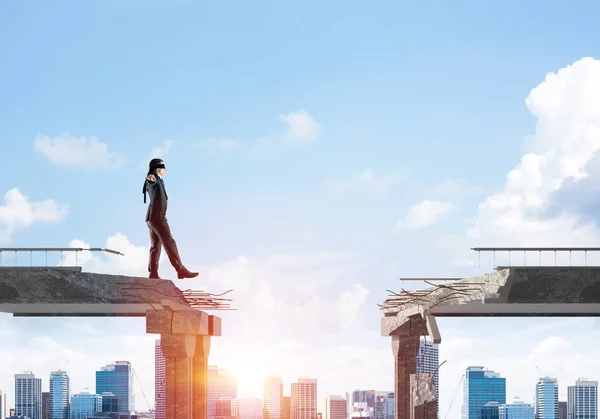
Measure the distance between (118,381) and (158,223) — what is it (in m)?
171

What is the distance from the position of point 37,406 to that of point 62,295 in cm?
16950

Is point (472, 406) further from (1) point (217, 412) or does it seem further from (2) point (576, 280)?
(2) point (576, 280)

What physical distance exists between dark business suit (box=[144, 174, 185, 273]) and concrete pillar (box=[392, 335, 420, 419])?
8.03 metres

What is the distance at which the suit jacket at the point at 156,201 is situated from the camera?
19.5 meters

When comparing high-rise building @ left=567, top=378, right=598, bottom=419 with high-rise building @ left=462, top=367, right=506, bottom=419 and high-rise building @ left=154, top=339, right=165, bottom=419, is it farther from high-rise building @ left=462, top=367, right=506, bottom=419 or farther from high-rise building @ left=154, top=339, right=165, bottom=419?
high-rise building @ left=154, top=339, right=165, bottom=419

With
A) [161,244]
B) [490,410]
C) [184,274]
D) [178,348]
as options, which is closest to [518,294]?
[184,274]

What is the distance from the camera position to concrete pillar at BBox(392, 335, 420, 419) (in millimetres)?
24812

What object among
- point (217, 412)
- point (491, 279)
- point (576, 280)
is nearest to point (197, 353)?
point (491, 279)

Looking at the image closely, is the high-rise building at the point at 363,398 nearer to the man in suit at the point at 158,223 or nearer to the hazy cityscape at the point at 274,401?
the hazy cityscape at the point at 274,401

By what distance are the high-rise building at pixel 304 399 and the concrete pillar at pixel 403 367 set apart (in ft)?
399

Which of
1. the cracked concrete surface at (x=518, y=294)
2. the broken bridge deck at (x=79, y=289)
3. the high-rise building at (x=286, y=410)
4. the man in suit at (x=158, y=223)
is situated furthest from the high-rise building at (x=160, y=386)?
the high-rise building at (x=286, y=410)

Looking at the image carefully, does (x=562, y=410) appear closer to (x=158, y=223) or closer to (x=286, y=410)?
(x=286, y=410)

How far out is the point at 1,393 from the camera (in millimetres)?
151375

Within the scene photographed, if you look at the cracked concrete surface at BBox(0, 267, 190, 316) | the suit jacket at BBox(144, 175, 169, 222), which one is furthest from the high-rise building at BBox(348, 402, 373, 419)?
the suit jacket at BBox(144, 175, 169, 222)
